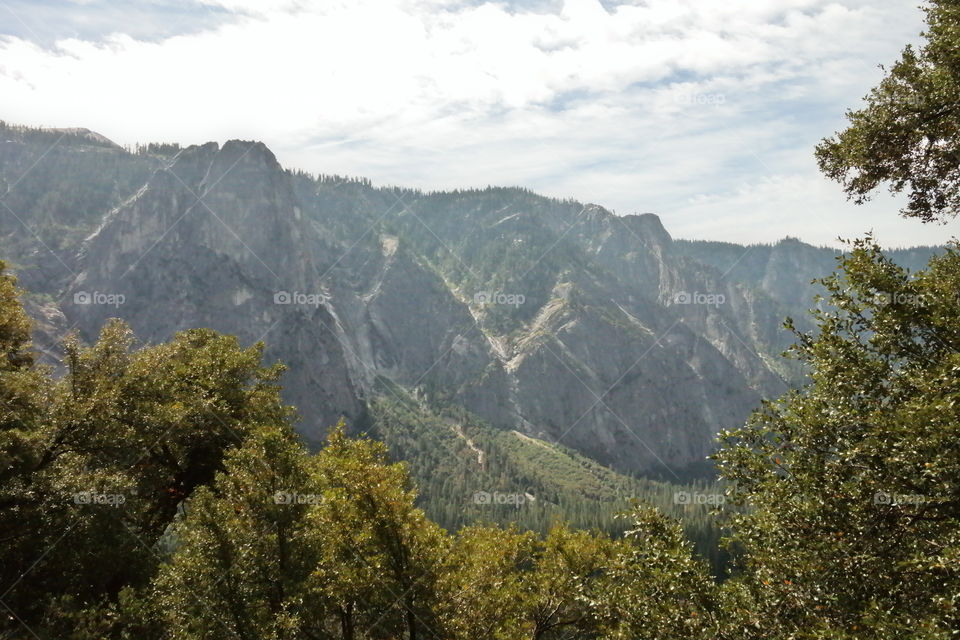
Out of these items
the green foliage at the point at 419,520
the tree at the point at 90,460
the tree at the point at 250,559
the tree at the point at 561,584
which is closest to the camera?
the green foliage at the point at 419,520

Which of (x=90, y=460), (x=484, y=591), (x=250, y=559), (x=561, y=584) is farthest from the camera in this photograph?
(x=561, y=584)

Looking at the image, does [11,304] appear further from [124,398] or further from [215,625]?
[215,625]

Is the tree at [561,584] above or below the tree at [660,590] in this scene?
below

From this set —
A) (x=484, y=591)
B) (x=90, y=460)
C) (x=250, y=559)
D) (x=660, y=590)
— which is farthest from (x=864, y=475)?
(x=90, y=460)

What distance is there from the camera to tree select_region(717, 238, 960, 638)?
990cm

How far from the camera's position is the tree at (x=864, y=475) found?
9898 millimetres

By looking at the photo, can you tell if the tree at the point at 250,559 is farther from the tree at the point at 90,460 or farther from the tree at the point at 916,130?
the tree at the point at 916,130

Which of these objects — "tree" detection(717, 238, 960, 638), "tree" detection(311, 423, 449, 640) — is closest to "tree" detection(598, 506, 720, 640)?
"tree" detection(717, 238, 960, 638)

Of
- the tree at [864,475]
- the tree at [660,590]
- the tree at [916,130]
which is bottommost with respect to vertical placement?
the tree at [660,590]

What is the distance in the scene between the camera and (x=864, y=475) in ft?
37.3

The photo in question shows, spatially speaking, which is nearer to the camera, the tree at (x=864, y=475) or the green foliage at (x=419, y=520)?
the tree at (x=864, y=475)

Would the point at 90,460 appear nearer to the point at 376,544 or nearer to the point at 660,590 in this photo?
the point at 376,544

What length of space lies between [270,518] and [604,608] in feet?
50.9

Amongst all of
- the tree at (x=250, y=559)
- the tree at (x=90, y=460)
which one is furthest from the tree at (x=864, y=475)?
the tree at (x=90, y=460)
